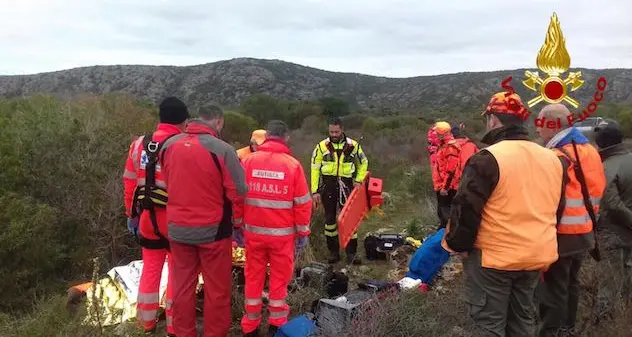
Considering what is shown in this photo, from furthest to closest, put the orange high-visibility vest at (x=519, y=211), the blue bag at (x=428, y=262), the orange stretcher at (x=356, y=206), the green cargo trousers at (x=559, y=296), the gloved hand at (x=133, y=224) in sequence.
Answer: the orange stretcher at (x=356, y=206) → the blue bag at (x=428, y=262) → the gloved hand at (x=133, y=224) → the green cargo trousers at (x=559, y=296) → the orange high-visibility vest at (x=519, y=211)

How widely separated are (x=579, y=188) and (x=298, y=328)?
2408mm

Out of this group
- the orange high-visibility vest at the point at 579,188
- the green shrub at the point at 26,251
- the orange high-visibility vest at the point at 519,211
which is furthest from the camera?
the green shrub at the point at 26,251

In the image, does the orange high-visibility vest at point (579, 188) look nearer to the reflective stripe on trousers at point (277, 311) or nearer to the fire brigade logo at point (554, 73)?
the fire brigade logo at point (554, 73)

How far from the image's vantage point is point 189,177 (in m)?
3.96

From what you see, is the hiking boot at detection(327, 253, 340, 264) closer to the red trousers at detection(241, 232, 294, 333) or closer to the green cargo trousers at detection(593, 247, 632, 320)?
the red trousers at detection(241, 232, 294, 333)

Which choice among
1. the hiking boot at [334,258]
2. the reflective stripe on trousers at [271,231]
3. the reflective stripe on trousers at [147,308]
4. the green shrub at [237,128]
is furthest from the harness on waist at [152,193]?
the green shrub at [237,128]

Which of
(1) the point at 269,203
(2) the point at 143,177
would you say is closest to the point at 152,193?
(2) the point at 143,177

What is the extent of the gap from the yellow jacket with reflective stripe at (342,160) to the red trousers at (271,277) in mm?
2714

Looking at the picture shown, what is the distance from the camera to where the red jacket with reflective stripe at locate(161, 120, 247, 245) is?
396cm

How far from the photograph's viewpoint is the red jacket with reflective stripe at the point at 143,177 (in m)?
4.31

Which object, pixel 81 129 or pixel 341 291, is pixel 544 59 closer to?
pixel 341 291

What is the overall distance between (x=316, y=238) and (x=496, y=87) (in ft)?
183

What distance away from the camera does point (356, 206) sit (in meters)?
7.11

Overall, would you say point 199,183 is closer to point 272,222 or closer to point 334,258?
point 272,222
